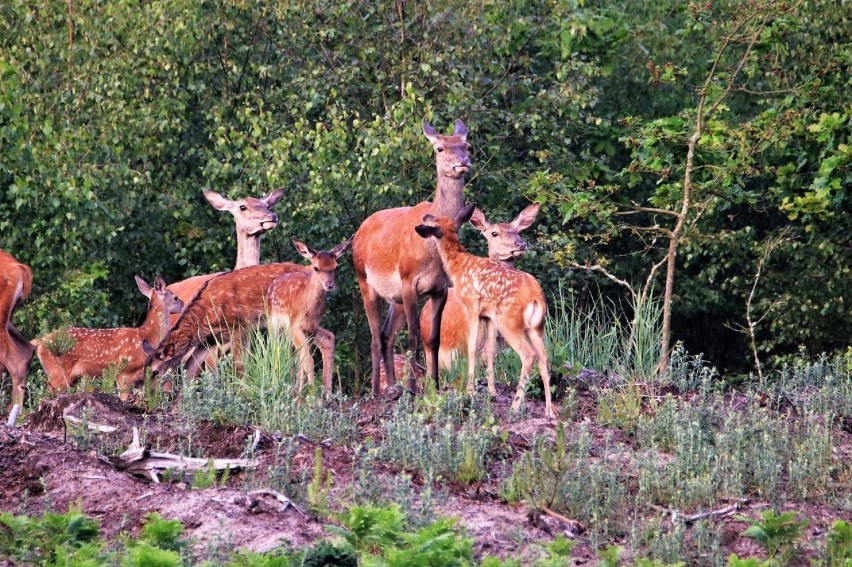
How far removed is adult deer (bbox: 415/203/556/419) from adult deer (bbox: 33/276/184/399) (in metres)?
3.61

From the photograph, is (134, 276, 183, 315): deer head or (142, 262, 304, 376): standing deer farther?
(134, 276, 183, 315): deer head

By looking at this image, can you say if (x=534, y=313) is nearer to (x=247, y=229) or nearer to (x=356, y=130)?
(x=247, y=229)

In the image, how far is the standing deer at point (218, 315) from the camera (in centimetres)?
1209

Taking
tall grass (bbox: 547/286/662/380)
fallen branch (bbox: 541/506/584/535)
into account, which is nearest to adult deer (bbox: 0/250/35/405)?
tall grass (bbox: 547/286/662/380)

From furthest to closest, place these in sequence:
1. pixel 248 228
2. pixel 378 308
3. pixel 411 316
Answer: pixel 248 228 < pixel 378 308 < pixel 411 316

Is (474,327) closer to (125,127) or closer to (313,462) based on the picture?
(313,462)

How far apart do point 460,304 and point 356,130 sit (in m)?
6.38

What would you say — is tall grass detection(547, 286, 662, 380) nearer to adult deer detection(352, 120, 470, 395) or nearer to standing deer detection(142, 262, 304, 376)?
adult deer detection(352, 120, 470, 395)

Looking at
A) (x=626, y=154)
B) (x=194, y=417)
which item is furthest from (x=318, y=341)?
(x=626, y=154)

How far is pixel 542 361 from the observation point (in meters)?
10.8

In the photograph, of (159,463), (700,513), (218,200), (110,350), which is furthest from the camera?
(218,200)

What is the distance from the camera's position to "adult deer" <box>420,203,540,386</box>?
42.5 ft

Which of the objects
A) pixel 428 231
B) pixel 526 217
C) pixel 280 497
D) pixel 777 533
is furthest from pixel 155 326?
pixel 777 533

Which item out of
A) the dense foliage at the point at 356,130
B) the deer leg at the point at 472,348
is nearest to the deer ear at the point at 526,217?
the dense foliage at the point at 356,130
